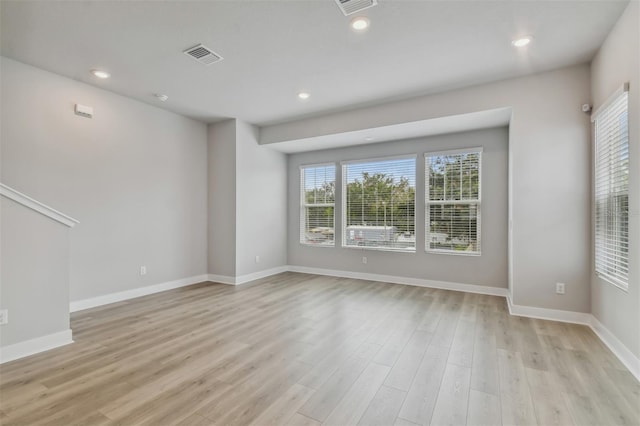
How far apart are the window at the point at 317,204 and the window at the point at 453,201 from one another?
1951 millimetres

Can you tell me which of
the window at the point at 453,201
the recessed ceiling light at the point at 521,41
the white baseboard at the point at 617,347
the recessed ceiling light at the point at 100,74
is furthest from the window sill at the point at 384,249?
the recessed ceiling light at the point at 100,74

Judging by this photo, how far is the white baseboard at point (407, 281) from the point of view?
472 cm

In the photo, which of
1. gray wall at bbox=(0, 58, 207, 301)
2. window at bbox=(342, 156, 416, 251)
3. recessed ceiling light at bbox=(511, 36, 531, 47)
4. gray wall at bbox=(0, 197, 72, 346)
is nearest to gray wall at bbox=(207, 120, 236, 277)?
gray wall at bbox=(0, 58, 207, 301)

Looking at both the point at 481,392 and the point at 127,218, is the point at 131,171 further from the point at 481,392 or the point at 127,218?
the point at 481,392

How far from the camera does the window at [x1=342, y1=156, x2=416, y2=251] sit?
546cm

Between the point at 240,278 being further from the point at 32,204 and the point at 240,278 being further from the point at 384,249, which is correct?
the point at 32,204

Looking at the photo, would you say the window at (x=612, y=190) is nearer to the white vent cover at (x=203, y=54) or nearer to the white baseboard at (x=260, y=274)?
the white vent cover at (x=203, y=54)

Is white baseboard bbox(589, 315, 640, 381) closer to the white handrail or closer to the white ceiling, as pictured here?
the white ceiling

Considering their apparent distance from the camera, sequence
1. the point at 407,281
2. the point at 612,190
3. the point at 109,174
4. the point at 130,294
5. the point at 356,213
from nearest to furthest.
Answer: the point at 612,190 < the point at 109,174 < the point at 130,294 < the point at 407,281 < the point at 356,213

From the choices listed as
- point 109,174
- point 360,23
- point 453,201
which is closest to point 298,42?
point 360,23

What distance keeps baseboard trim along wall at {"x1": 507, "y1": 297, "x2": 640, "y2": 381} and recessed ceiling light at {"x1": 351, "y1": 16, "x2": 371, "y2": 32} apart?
3.47 meters

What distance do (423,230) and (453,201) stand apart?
0.69m

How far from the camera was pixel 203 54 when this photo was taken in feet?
10.5

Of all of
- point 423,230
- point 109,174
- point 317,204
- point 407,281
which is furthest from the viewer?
point 317,204
